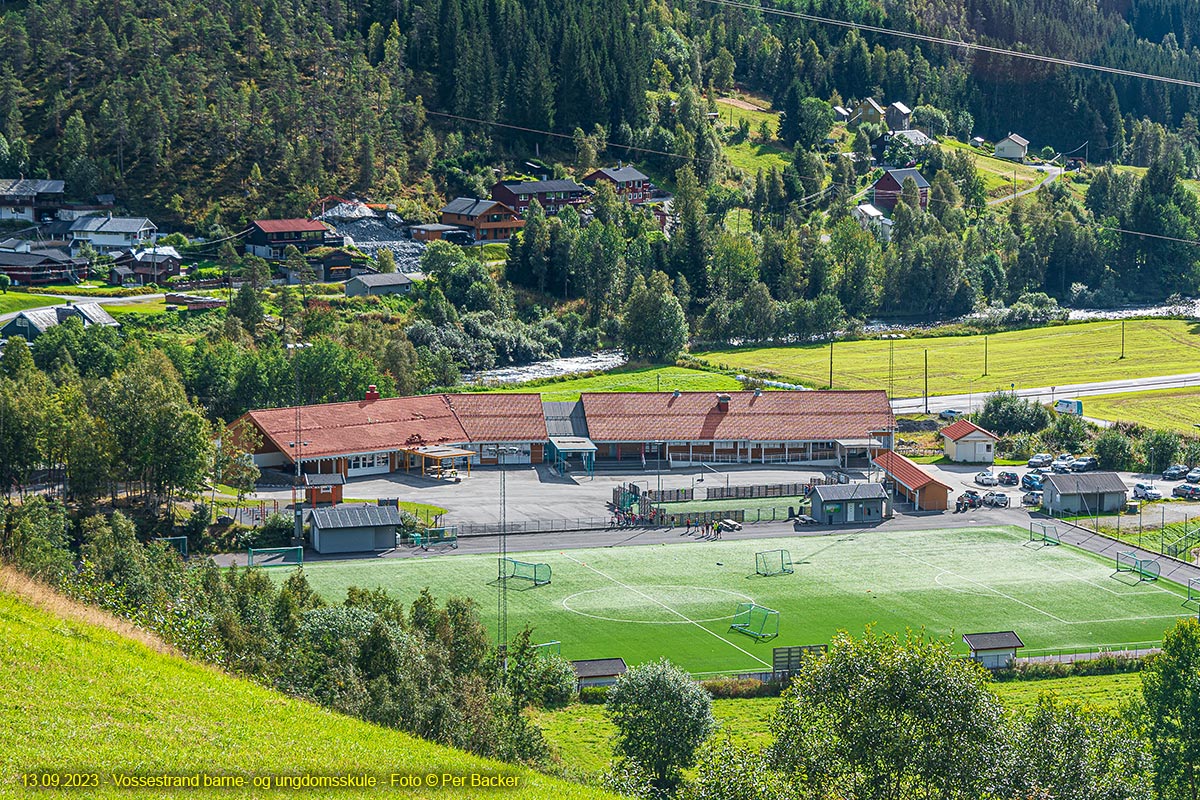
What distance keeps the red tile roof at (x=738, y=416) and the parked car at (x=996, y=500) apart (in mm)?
7342

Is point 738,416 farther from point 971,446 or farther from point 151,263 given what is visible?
point 151,263

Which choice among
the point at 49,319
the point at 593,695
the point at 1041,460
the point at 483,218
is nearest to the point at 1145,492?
the point at 1041,460

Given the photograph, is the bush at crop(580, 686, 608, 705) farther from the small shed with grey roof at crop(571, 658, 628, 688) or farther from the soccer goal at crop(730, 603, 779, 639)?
the soccer goal at crop(730, 603, 779, 639)

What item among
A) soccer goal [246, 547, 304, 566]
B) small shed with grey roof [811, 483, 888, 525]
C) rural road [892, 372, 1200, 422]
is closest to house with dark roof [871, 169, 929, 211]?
rural road [892, 372, 1200, 422]

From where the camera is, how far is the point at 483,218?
90.4 m

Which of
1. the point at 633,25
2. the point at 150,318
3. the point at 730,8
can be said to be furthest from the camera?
the point at 730,8

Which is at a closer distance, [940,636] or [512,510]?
[940,636]

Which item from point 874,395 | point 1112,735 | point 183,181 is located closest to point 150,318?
point 183,181

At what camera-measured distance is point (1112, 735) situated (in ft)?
81.9

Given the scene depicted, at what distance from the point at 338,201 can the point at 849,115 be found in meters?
59.4

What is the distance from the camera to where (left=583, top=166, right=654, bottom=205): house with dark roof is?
10025 cm

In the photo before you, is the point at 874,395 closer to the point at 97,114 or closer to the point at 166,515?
the point at 166,515

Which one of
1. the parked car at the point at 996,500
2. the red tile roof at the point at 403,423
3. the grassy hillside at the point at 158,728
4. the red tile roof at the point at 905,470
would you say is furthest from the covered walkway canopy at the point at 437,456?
the grassy hillside at the point at 158,728

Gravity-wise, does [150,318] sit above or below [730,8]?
below
